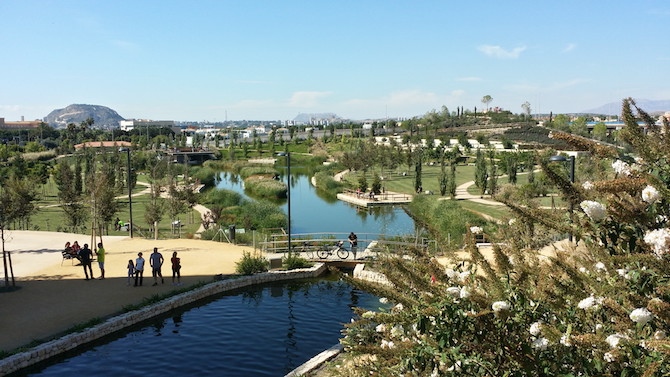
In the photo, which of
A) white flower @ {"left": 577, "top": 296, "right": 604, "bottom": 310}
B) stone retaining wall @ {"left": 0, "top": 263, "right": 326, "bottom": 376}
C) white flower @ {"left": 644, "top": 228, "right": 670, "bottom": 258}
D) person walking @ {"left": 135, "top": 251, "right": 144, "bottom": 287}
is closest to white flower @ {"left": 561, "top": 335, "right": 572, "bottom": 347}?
white flower @ {"left": 577, "top": 296, "right": 604, "bottom": 310}

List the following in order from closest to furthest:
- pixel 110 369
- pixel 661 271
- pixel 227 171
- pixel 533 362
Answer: pixel 661 271 < pixel 533 362 < pixel 110 369 < pixel 227 171

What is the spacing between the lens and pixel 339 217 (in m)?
36.8

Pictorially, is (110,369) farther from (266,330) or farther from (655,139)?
(655,139)

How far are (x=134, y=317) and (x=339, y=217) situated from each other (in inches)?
899

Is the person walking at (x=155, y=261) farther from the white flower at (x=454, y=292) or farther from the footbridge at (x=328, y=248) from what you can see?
the white flower at (x=454, y=292)

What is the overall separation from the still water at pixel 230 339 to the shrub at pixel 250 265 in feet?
3.39

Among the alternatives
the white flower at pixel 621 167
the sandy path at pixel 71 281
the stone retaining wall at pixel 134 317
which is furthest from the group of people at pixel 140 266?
the white flower at pixel 621 167

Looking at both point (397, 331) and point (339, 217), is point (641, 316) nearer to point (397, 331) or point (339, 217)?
point (397, 331)

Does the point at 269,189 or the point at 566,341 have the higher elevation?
the point at 566,341

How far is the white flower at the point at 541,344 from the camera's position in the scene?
4.84 metres

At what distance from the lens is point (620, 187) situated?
452cm

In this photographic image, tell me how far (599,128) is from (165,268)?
→ 92.2 m

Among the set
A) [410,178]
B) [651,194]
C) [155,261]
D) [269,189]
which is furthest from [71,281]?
[410,178]

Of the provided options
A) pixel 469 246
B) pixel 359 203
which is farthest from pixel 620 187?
pixel 359 203
